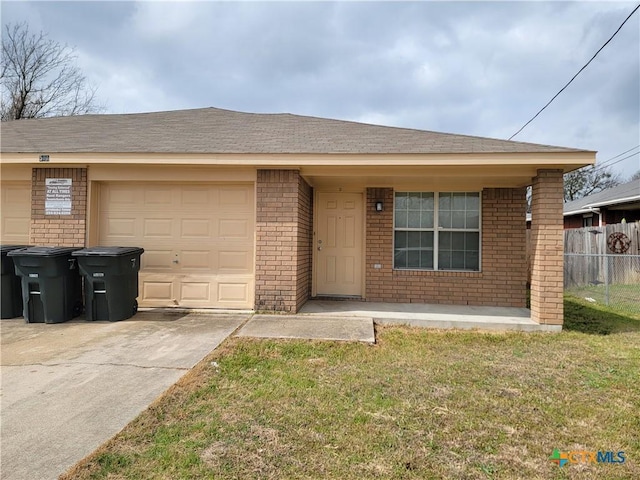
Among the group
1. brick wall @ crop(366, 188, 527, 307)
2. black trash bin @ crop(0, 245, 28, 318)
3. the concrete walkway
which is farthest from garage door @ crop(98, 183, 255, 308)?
brick wall @ crop(366, 188, 527, 307)

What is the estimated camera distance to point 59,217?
6.19 m

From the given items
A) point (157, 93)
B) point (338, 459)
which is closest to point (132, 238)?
point (338, 459)

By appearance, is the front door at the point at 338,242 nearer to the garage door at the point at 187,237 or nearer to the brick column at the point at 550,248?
the garage door at the point at 187,237

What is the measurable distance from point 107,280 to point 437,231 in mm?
5964

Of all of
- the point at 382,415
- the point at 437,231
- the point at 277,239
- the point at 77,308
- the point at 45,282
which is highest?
the point at 437,231

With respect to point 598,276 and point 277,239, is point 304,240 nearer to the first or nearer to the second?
point 277,239

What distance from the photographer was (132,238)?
639cm

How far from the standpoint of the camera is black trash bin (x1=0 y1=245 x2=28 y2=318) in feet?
18.2

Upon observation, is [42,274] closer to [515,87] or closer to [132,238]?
[132,238]

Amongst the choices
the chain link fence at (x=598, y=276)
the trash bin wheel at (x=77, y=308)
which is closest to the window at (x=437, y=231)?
the chain link fence at (x=598, y=276)

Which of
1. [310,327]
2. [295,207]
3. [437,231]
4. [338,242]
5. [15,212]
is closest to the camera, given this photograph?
[310,327]

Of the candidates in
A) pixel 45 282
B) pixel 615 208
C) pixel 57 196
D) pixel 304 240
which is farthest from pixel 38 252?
pixel 615 208

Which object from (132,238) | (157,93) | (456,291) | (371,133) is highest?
(157,93)

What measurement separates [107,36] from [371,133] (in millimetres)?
8115
